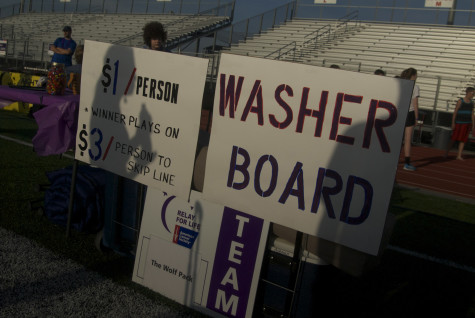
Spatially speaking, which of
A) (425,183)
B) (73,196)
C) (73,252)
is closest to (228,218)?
(73,252)

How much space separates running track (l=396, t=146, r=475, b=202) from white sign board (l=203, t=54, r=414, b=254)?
17.5ft

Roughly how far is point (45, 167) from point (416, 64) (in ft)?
48.2

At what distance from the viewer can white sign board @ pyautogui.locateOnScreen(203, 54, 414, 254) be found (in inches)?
84.5

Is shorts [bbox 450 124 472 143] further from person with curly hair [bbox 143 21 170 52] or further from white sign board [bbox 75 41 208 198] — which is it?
white sign board [bbox 75 41 208 198]

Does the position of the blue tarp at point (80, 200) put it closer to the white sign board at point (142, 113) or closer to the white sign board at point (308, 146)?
the white sign board at point (142, 113)

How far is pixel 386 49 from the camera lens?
1917 cm

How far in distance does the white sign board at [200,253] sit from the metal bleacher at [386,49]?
1304 centimetres

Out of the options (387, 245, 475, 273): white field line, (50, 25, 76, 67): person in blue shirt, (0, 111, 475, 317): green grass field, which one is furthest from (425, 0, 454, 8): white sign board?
(387, 245, 475, 273): white field line

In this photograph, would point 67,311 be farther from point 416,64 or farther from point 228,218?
point 416,64

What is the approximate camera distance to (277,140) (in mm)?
2408

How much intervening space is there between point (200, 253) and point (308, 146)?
0.88m

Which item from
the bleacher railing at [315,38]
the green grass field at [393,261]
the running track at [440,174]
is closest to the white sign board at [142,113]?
the green grass field at [393,261]

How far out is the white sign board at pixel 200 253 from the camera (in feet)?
8.43

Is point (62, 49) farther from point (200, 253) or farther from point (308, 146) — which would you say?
point (308, 146)
